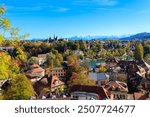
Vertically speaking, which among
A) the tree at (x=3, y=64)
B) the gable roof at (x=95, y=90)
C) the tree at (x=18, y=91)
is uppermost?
the tree at (x=3, y=64)

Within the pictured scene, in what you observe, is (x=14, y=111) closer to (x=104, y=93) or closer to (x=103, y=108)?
(x=103, y=108)

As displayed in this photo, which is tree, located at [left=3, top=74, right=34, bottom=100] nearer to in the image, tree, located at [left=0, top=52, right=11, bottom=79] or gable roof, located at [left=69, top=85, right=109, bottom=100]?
gable roof, located at [left=69, top=85, right=109, bottom=100]

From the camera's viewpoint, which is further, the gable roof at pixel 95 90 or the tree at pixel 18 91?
the gable roof at pixel 95 90

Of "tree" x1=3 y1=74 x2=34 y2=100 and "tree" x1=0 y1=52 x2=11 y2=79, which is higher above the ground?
"tree" x1=0 y1=52 x2=11 y2=79

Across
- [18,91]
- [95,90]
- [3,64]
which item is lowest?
[95,90]

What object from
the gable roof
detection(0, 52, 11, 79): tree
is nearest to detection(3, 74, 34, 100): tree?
the gable roof

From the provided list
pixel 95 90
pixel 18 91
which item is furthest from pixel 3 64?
pixel 95 90

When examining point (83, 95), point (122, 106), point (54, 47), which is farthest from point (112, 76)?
point (54, 47)

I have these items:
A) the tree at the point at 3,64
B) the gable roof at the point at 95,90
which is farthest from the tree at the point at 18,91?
the tree at the point at 3,64

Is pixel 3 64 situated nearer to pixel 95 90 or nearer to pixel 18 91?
pixel 18 91

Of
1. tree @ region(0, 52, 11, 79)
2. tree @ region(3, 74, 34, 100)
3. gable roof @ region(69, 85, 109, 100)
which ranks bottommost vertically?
gable roof @ region(69, 85, 109, 100)

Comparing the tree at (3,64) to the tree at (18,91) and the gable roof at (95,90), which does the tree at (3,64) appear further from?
the gable roof at (95,90)

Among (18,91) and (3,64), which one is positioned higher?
(3,64)
